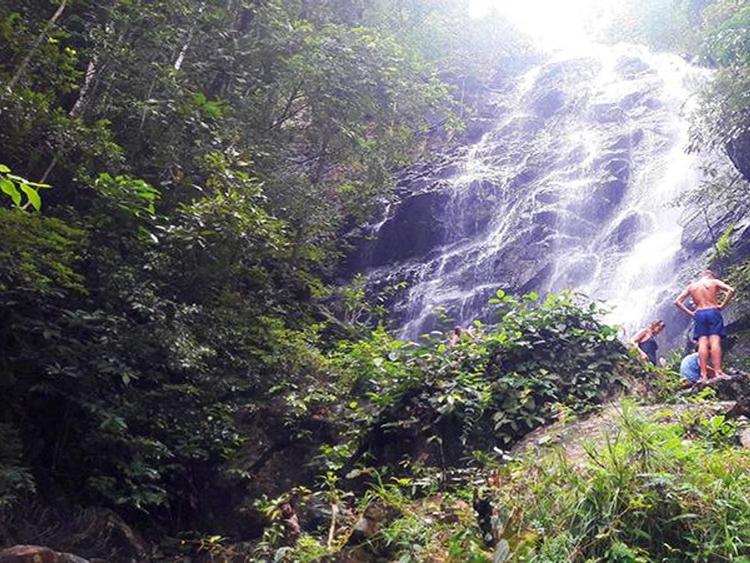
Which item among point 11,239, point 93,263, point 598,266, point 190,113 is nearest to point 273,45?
point 190,113

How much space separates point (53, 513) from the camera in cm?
544

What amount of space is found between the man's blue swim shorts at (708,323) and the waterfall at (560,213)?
14.6 ft

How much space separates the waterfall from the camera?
46.0 ft

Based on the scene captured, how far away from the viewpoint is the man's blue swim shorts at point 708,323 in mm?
7508

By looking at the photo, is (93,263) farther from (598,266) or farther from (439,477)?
(598,266)

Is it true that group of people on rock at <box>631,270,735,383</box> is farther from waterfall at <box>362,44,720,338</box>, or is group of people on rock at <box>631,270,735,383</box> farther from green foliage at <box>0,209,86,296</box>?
green foliage at <box>0,209,86,296</box>

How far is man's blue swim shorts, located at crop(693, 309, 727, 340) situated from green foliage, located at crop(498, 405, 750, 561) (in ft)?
14.8

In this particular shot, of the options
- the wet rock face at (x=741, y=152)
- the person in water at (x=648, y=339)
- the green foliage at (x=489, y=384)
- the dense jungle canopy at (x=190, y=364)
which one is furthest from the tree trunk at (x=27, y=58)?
the wet rock face at (x=741, y=152)

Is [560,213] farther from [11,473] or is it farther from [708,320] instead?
Result: [11,473]

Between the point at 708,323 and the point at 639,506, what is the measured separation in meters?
5.25

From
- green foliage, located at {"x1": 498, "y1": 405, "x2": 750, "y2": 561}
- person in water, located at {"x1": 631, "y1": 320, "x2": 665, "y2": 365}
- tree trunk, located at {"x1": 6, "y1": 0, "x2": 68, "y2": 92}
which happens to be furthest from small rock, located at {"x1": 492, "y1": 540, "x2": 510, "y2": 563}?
person in water, located at {"x1": 631, "y1": 320, "x2": 665, "y2": 365}

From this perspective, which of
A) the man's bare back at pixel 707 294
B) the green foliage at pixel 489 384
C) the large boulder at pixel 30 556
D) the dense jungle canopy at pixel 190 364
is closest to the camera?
the large boulder at pixel 30 556

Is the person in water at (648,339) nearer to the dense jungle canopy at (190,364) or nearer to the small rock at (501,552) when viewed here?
the dense jungle canopy at (190,364)

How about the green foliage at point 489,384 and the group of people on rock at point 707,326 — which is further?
the group of people on rock at point 707,326
